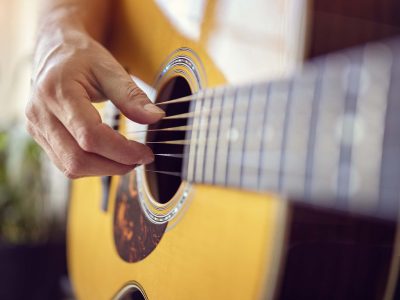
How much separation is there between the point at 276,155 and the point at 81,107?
0.30 meters

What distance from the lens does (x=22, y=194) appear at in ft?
5.76

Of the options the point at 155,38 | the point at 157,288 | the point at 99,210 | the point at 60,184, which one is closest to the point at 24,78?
the point at 60,184

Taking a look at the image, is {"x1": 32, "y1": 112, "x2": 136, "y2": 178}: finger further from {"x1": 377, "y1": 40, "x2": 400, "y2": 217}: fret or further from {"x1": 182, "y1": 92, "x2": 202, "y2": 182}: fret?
{"x1": 377, "y1": 40, "x2": 400, "y2": 217}: fret

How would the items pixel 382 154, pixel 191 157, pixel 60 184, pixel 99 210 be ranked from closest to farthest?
pixel 382 154, pixel 191 157, pixel 99 210, pixel 60 184

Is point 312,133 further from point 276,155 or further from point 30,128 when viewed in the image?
point 30,128

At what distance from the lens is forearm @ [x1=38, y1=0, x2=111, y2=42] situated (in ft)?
2.51

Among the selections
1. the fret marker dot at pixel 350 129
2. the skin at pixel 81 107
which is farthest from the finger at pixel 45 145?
the fret marker dot at pixel 350 129

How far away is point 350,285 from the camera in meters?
0.36

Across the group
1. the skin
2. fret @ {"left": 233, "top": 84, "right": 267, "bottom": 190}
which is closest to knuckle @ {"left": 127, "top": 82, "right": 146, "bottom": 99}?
the skin

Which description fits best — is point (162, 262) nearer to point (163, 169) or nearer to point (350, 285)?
point (163, 169)

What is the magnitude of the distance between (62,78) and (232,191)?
29cm

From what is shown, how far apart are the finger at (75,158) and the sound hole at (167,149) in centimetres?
4

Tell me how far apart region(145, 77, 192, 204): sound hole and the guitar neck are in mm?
189

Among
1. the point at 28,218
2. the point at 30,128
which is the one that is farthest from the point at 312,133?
the point at 28,218
